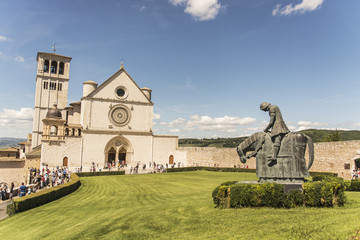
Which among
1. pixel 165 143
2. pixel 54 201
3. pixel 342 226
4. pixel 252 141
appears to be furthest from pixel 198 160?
pixel 342 226

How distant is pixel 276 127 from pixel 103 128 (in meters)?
39.5

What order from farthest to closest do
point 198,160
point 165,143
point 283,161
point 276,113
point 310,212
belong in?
point 165,143
point 198,160
point 276,113
point 283,161
point 310,212

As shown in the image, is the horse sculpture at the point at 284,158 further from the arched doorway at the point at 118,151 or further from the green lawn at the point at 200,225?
the arched doorway at the point at 118,151

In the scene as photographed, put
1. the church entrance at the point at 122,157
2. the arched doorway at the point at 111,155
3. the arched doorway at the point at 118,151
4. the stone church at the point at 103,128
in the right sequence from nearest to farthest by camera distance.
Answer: the stone church at the point at 103,128 < the arched doorway at the point at 118,151 < the arched doorway at the point at 111,155 < the church entrance at the point at 122,157

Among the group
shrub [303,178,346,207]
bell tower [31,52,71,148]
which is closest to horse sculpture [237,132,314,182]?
shrub [303,178,346,207]

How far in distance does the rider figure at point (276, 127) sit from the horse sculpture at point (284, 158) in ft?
0.53

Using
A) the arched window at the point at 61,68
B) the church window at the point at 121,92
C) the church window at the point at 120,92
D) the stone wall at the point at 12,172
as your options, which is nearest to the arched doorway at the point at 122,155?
the church window at the point at 121,92

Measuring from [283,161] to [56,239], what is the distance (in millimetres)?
8856

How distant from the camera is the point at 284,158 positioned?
10.3 meters

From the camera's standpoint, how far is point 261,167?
1066cm

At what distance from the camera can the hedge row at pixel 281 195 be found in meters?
8.49

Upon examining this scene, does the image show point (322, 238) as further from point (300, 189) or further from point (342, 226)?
point (300, 189)

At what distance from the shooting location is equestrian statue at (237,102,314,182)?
33.1ft

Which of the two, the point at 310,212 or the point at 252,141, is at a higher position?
the point at 252,141
